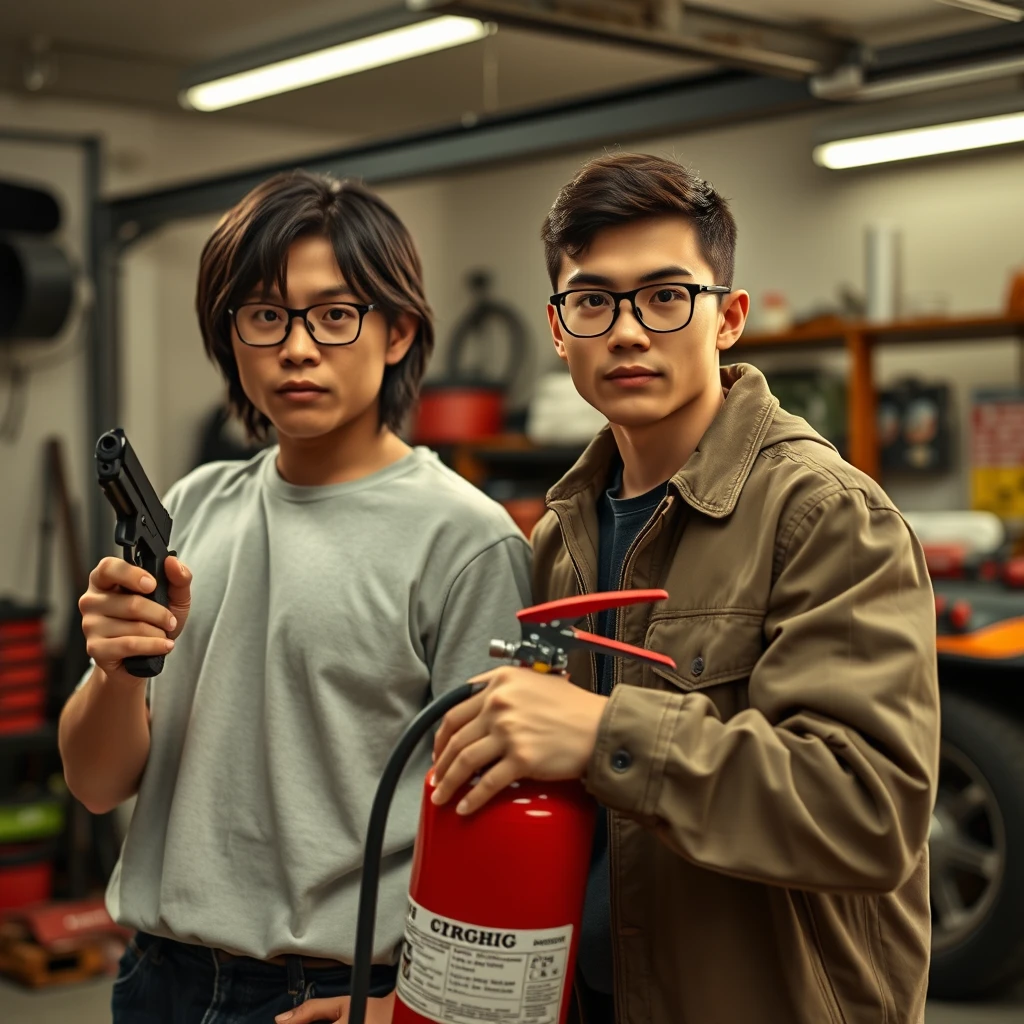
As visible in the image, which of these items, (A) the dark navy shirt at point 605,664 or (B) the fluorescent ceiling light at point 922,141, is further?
(B) the fluorescent ceiling light at point 922,141

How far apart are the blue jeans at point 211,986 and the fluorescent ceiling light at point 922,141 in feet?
10.8

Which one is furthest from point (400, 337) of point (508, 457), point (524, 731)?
point (508, 457)

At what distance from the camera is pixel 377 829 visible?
4.17 feet

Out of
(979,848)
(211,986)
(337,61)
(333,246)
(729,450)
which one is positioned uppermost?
(337,61)

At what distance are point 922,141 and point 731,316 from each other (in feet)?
10.9

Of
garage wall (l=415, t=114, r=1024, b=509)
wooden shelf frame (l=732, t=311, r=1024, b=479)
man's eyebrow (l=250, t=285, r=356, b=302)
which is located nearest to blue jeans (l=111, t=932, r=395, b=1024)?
man's eyebrow (l=250, t=285, r=356, b=302)

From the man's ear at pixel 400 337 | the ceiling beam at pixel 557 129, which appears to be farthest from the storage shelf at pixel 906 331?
the man's ear at pixel 400 337

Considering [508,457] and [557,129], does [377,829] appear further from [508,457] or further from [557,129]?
[508,457]

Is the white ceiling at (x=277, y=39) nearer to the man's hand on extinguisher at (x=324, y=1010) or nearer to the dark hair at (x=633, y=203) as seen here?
the dark hair at (x=633, y=203)

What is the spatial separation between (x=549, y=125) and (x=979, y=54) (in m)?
1.26

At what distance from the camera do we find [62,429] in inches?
237

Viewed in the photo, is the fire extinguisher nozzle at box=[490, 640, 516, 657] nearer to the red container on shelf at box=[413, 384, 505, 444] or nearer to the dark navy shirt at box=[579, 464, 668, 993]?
the dark navy shirt at box=[579, 464, 668, 993]

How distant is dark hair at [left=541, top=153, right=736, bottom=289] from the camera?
1.34 meters

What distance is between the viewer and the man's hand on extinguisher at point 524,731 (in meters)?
1.18
